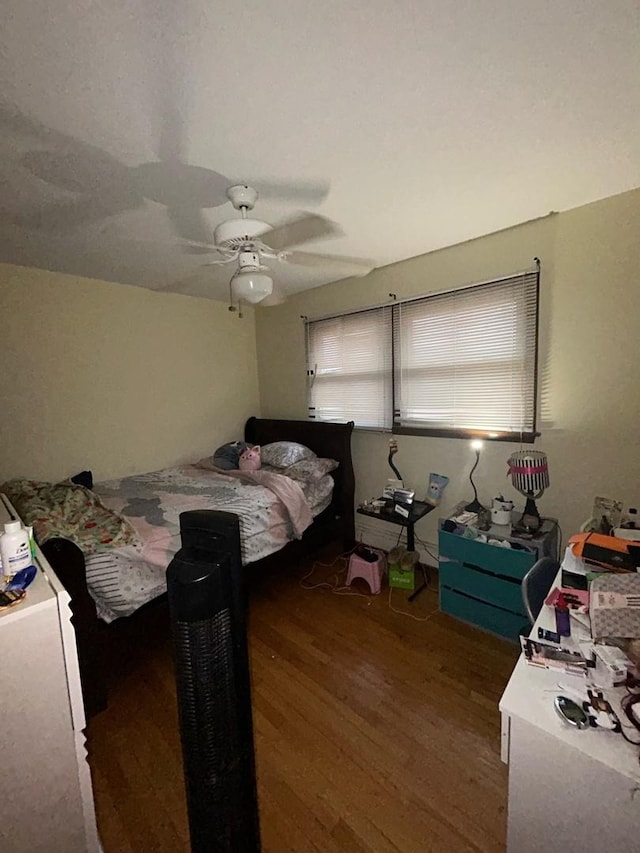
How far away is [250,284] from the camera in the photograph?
1489mm

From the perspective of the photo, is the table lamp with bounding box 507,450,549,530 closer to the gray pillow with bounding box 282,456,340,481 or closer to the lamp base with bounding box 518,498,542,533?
the lamp base with bounding box 518,498,542,533

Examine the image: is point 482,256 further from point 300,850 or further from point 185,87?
point 300,850

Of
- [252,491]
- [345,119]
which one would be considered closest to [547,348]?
[345,119]

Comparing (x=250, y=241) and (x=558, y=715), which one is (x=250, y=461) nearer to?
(x=250, y=241)

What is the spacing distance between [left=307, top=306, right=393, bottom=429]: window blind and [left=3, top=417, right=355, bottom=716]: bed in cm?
21

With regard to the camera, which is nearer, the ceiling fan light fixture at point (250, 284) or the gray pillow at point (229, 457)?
the ceiling fan light fixture at point (250, 284)

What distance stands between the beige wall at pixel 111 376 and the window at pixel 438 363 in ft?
3.48

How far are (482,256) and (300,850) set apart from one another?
294cm

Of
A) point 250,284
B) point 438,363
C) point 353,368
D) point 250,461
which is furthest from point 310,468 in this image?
→ point 250,284

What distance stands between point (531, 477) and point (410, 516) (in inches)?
29.7

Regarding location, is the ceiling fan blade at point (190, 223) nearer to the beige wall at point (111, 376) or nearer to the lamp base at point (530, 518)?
the beige wall at point (111, 376)

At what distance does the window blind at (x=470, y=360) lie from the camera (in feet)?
7.04

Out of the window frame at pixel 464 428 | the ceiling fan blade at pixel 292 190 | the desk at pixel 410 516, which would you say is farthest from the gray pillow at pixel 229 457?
the ceiling fan blade at pixel 292 190

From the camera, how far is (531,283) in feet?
6.84
